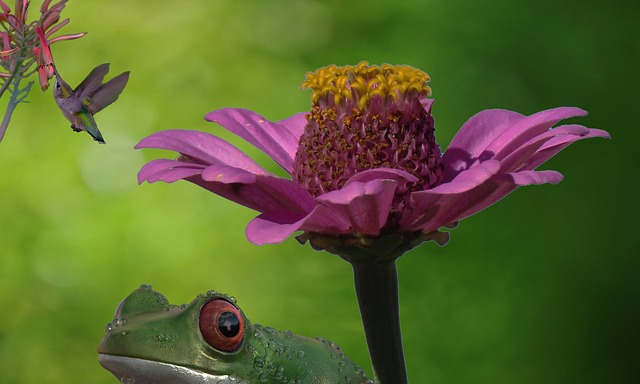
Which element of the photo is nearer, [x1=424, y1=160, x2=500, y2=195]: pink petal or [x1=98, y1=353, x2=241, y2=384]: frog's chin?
[x1=424, y1=160, x2=500, y2=195]: pink petal

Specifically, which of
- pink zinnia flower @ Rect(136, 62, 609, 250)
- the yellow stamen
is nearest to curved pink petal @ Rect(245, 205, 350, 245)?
pink zinnia flower @ Rect(136, 62, 609, 250)

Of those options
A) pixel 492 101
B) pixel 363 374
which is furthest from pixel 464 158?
pixel 492 101

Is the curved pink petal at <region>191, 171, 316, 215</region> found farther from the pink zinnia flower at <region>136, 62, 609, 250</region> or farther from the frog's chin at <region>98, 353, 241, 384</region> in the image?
the frog's chin at <region>98, 353, 241, 384</region>

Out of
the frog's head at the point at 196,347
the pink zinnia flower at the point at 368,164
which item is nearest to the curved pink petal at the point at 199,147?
the pink zinnia flower at the point at 368,164

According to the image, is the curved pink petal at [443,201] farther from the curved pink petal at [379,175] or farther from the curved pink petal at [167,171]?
the curved pink petal at [167,171]

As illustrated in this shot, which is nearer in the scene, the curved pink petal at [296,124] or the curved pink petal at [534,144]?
the curved pink petal at [534,144]

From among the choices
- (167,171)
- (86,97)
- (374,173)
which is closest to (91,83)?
(86,97)
